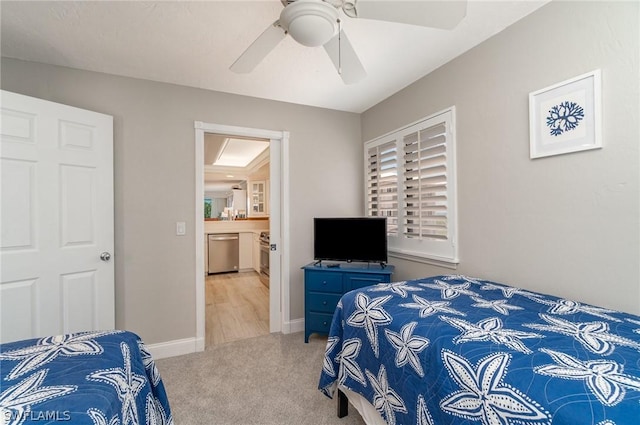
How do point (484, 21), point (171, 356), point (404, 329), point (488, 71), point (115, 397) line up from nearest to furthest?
point (115, 397)
point (404, 329)
point (484, 21)
point (488, 71)
point (171, 356)

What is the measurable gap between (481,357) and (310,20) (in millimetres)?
1472

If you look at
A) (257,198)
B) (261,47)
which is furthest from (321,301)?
(257,198)

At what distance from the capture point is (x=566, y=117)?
5.17 feet

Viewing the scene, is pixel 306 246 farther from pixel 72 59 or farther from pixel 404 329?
pixel 72 59

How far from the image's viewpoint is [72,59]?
86.7 inches

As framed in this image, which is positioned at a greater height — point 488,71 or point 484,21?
point 484,21

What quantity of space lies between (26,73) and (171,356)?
2563mm

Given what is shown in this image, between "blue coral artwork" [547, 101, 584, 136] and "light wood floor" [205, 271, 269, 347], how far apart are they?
3007mm

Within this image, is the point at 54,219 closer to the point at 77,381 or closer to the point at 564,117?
the point at 77,381

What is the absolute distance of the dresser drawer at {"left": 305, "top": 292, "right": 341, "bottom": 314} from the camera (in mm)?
2811

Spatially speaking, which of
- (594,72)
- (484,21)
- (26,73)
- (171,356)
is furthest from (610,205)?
(26,73)

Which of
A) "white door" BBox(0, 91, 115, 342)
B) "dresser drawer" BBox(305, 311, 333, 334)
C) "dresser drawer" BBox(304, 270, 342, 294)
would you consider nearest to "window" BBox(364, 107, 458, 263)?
"dresser drawer" BBox(304, 270, 342, 294)

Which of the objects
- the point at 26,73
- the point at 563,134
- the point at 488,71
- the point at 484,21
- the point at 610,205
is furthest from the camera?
the point at 26,73

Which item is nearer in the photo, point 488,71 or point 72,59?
point 488,71
